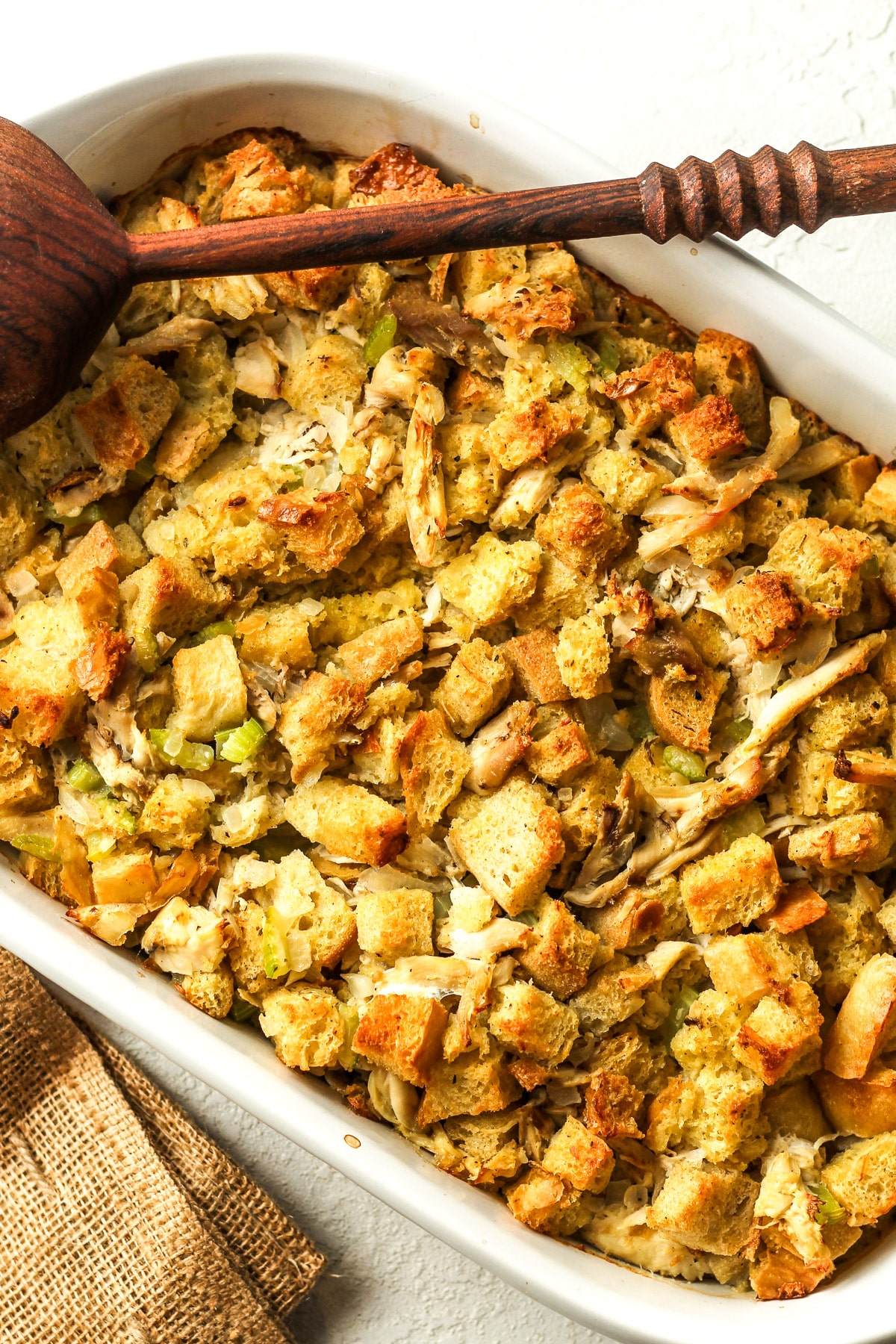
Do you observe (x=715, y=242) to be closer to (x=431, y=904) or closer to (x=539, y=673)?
(x=539, y=673)

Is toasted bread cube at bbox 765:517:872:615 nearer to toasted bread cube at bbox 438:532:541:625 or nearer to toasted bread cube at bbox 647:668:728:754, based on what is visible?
toasted bread cube at bbox 647:668:728:754

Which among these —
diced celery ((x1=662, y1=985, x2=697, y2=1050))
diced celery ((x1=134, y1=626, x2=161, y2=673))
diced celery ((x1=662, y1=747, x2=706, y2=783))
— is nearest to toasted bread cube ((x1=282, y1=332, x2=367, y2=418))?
diced celery ((x1=134, y1=626, x2=161, y2=673))

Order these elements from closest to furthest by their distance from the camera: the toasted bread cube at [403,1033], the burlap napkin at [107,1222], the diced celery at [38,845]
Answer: the toasted bread cube at [403,1033], the diced celery at [38,845], the burlap napkin at [107,1222]

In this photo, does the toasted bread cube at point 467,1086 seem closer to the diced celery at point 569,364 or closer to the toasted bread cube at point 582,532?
the toasted bread cube at point 582,532

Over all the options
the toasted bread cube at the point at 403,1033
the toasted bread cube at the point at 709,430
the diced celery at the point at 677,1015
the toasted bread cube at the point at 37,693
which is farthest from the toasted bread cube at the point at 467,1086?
the toasted bread cube at the point at 709,430

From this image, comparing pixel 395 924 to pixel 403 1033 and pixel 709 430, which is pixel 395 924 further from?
pixel 709 430

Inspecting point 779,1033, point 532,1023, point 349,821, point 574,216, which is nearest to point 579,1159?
point 532,1023

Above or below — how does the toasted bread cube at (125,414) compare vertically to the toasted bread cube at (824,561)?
above
